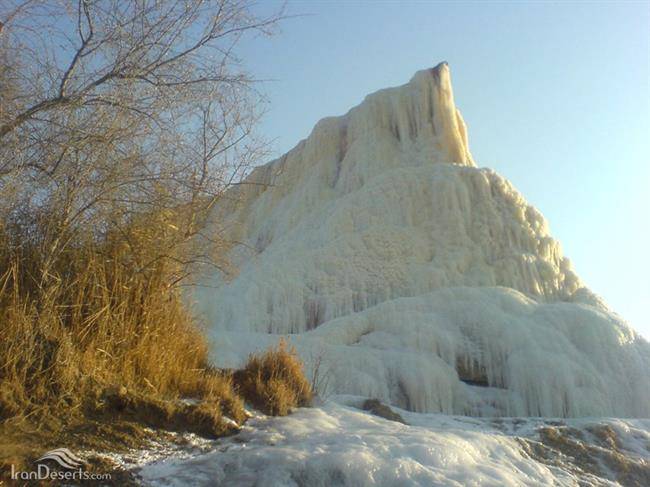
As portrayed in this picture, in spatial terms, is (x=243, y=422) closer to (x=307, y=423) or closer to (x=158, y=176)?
(x=307, y=423)

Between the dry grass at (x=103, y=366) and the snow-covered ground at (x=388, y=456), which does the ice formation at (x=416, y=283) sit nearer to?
the dry grass at (x=103, y=366)

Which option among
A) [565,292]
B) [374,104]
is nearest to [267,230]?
[374,104]

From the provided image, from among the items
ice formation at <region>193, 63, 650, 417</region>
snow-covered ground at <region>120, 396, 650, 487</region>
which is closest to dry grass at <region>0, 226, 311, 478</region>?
snow-covered ground at <region>120, 396, 650, 487</region>

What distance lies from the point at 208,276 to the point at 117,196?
11.9 ft

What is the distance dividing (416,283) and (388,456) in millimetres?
15596

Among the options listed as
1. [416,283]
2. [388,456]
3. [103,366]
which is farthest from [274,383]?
[416,283]

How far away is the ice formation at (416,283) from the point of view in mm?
14422

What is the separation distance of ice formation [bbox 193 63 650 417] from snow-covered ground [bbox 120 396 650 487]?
10.1 ft

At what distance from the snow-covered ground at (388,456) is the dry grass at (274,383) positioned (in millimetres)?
196

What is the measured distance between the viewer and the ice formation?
1442 cm

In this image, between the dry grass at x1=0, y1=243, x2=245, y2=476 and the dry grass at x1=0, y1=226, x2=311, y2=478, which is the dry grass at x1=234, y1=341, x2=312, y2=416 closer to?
the dry grass at x1=0, y1=226, x2=311, y2=478

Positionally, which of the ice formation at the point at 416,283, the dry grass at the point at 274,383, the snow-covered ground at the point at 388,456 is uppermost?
the ice formation at the point at 416,283

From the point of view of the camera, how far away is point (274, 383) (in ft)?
20.9

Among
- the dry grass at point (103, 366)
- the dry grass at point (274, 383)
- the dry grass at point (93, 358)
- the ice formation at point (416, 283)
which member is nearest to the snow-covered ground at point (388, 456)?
the dry grass at point (274, 383)
